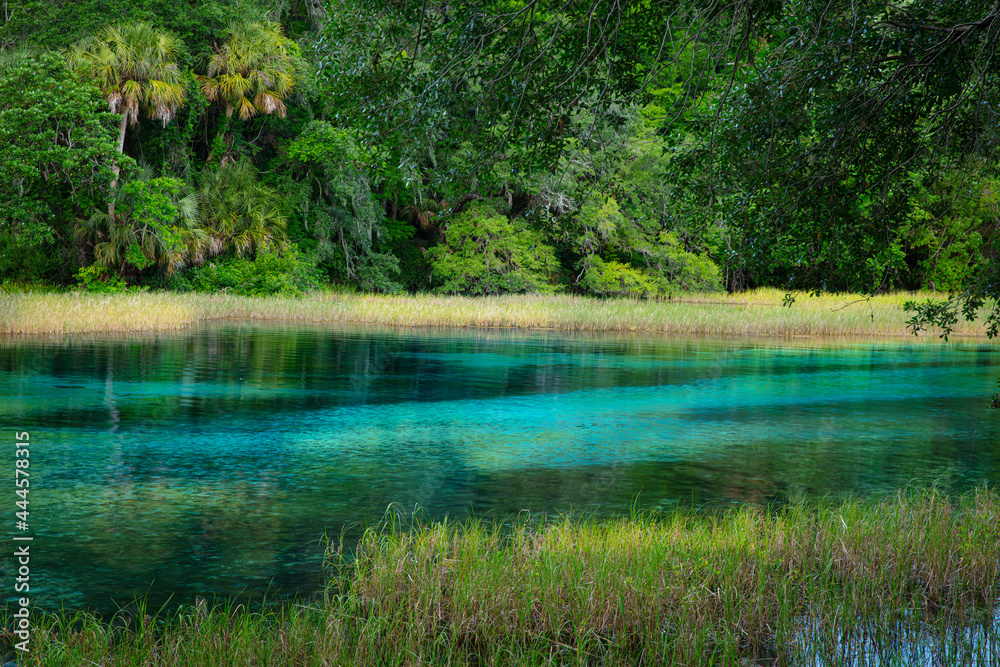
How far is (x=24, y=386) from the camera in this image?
1395 centimetres

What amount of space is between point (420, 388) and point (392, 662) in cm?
1141

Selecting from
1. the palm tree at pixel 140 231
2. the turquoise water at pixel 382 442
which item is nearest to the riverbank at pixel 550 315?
the palm tree at pixel 140 231

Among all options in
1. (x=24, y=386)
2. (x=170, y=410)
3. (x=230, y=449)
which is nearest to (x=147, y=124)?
(x=24, y=386)

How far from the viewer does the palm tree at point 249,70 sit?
30.8 metres

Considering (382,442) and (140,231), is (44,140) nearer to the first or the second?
(140,231)

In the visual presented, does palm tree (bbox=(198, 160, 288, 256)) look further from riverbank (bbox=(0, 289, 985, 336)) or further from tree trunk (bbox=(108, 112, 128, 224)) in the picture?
tree trunk (bbox=(108, 112, 128, 224))

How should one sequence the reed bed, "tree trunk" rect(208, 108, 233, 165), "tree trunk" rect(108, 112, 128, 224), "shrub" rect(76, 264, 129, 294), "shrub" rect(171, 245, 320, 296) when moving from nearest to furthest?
the reed bed < "tree trunk" rect(108, 112, 128, 224) < "shrub" rect(76, 264, 129, 294) < "shrub" rect(171, 245, 320, 296) < "tree trunk" rect(208, 108, 233, 165)

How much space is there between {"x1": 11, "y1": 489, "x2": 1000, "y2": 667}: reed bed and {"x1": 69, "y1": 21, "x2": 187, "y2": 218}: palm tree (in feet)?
84.2

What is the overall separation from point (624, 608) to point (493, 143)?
397cm

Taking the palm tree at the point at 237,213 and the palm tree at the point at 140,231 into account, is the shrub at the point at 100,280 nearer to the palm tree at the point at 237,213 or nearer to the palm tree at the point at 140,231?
the palm tree at the point at 140,231

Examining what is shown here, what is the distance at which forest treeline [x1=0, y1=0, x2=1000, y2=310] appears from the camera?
23.3ft

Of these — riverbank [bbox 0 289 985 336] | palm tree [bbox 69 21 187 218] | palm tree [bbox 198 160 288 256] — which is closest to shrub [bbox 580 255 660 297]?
riverbank [bbox 0 289 985 336]

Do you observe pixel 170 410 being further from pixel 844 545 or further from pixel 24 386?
pixel 844 545

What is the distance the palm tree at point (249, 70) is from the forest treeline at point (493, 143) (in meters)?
0.10
